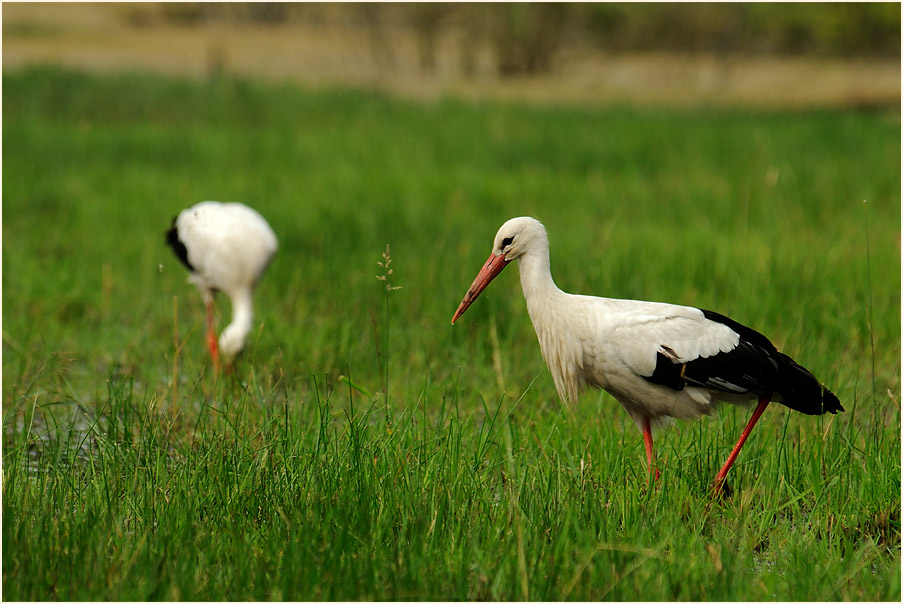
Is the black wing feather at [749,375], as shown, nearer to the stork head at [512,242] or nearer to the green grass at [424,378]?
the green grass at [424,378]

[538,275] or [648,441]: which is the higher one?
[538,275]

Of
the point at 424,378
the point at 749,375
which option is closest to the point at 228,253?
the point at 424,378

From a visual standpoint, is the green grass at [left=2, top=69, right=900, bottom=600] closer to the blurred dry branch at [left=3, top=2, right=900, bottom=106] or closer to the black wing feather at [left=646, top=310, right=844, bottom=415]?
the black wing feather at [left=646, top=310, right=844, bottom=415]

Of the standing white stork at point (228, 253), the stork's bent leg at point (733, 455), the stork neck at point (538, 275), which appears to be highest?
the standing white stork at point (228, 253)

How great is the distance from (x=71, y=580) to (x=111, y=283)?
4198 millimetres

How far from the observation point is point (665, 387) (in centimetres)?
350

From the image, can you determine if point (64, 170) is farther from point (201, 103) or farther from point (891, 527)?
point (891, 527)

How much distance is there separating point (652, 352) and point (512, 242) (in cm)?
61

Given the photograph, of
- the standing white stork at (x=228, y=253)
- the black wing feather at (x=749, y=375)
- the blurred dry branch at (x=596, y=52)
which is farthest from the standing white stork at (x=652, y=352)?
the blurred dry branch at (x=596, y=52)

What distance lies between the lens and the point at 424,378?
15.8ft

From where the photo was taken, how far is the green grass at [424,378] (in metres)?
2.75

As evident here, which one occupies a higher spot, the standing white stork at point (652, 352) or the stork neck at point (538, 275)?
the stork neck at point (538, 275)

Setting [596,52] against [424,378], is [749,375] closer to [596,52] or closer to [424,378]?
[424,378]

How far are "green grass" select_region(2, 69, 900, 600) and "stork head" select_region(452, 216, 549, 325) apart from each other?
38 cm
